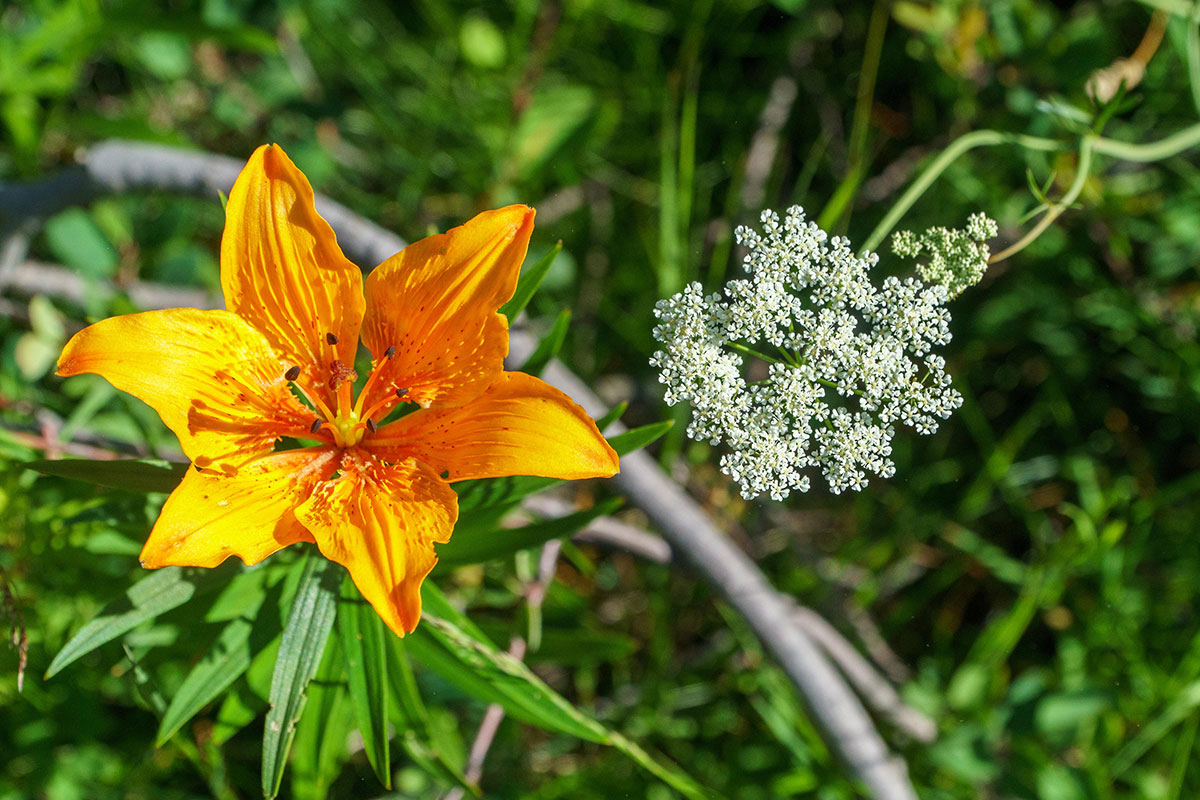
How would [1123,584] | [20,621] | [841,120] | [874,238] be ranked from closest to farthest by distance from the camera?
[874,238] < [20,621] < [1123,584] < [841,120]

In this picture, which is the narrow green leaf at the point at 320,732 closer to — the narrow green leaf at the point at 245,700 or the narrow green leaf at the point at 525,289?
the narrow green leaf at the point at 245,700

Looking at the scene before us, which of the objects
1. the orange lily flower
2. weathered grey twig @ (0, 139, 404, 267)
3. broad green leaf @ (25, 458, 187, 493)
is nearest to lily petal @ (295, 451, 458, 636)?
the orange lily flower

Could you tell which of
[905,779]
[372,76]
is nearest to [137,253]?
[372,76]

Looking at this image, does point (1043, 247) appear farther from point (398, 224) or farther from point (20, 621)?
point (20, 621)

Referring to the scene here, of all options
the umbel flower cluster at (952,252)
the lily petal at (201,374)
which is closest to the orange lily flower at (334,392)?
the lily petal at (201,374)

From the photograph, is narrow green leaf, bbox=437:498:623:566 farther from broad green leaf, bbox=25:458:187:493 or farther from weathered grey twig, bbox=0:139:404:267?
weathered grey twig, bbox=0:139:404:267

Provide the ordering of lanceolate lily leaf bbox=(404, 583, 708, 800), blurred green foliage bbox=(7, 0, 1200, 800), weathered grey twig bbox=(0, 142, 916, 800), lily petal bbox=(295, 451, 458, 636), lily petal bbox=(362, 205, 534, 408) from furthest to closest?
1. blurred green foliage bbox=(7, 0, 1200, 800)
2. weathered grey twig bbox=(0, 142, 916, 800)
3. lanceolate lily leaf bbox=(404, 583, 708, 800)
4. lily petal bbox=(362, 205, 534, 408)
5. lily petal bbox=(295, 451, 458, 636)

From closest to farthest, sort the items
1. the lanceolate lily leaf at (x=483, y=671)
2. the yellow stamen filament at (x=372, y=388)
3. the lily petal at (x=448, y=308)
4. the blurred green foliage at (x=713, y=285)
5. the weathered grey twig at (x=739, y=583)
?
the lily petal at (x=448, y=308), the yellow stamen filament at (x=372, y=388), the lanceolate lily leaf at (x=483, y=671), the weathered grey twig at (x=739, y=583), the blurred green foliage at (x=713, y=285)
